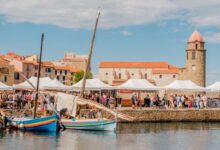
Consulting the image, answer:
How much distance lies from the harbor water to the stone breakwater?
380 cm

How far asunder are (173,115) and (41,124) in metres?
15.8

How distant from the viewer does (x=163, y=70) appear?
139750 millimetres

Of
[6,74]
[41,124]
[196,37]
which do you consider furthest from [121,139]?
[196,37]

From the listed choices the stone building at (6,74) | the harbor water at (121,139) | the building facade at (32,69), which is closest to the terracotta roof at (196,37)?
the building facade at (32,69)

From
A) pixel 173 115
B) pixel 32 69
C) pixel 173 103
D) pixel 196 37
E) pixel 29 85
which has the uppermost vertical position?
pixel 196 37

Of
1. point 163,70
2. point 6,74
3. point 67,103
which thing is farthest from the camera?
point 163,70

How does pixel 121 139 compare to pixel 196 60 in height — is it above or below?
below

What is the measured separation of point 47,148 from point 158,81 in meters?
113

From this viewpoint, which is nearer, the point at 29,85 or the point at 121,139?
the point at 121,139

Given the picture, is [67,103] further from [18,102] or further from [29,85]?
[29,85]

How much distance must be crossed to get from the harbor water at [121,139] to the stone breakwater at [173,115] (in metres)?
3.80

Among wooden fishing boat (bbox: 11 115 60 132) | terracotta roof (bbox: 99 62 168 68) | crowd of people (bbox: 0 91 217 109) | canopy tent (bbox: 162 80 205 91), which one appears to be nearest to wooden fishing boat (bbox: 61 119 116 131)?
wooden fishing boat (bbox: 11 115 60 132)

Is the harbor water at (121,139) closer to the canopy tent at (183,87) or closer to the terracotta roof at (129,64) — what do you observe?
the canopy tent at (183,87)

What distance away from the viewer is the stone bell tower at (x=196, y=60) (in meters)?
106
